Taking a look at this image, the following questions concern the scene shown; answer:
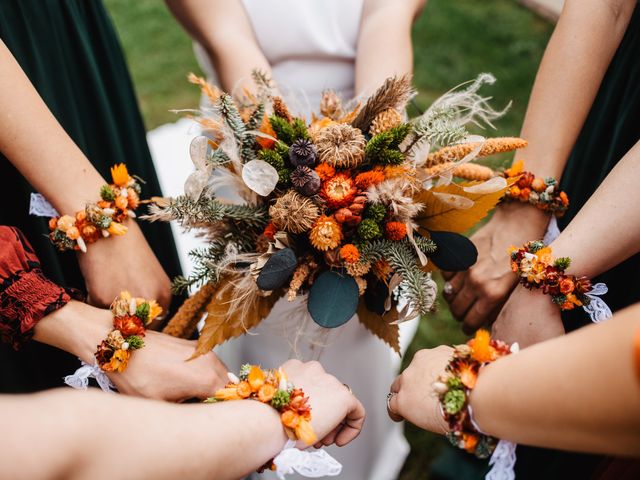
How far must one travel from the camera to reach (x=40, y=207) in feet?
3.66

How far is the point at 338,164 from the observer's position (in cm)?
93

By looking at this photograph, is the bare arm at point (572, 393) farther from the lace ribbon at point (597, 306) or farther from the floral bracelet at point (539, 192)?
the floral bracelet at point (539, 192)

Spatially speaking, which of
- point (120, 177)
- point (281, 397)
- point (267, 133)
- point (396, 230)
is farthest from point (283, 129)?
point (281, 397)

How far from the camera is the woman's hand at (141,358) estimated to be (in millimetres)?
969

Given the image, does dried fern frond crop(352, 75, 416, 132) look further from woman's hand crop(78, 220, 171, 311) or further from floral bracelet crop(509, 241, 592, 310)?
woman's hand crop(78, 220, 171, 311)

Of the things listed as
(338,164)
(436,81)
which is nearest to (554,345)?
(338,164)

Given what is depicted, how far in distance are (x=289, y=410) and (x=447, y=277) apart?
0.67 m

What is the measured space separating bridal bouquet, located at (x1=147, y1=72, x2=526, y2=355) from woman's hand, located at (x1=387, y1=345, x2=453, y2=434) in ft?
0.24

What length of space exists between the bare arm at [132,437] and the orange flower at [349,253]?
28 centimetres

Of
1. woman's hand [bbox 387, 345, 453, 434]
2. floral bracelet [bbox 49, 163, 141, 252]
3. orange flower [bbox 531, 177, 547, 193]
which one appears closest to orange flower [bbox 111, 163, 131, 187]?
floral bracelet [bbox 49, 163, 141, 252]

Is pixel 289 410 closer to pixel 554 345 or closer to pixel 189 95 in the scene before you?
pixel 554 345

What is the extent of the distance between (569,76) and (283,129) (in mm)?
785

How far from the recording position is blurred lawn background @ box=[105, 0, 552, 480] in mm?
3717

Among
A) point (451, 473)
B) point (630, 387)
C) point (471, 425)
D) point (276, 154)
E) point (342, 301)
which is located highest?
point (276, 154)
